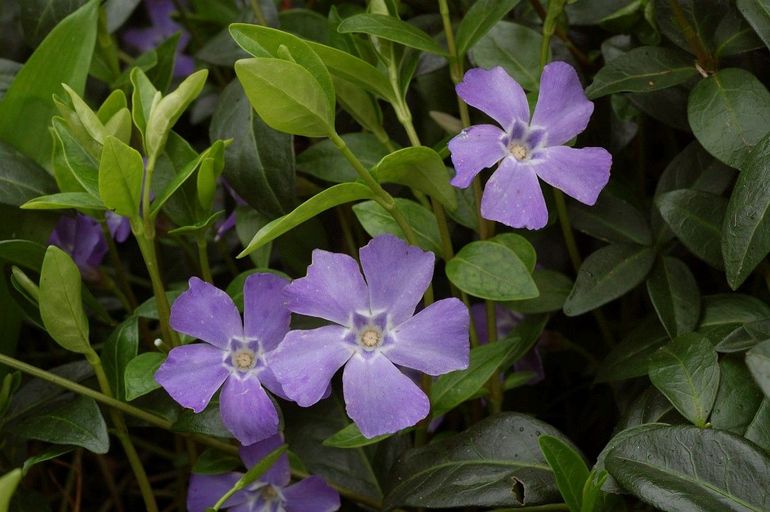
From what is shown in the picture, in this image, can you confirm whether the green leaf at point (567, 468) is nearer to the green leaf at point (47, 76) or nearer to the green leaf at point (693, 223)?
the green leaf at point (693, 223)

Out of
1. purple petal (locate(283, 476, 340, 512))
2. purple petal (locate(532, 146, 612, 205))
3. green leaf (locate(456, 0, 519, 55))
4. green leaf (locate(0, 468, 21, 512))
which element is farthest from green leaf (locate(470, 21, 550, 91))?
green leaf (locate(0, 468, 21, 512))

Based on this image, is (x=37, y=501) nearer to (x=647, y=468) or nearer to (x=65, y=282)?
(x=65, y=282)

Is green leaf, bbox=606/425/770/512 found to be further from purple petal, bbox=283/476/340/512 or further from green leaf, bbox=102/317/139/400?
green leaf, bbox=102/317/139/400

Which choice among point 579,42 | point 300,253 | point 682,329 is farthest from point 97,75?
point 682,329

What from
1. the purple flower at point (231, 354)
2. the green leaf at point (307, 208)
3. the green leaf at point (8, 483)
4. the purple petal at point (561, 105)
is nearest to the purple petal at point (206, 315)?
the purple flower at point (231, 354)

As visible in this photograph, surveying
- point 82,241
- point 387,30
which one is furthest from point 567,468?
point 82,241

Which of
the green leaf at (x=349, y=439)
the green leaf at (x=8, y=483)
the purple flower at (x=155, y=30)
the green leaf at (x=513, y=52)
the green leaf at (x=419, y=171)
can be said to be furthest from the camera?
the purple flower at (x=155, y=30)
